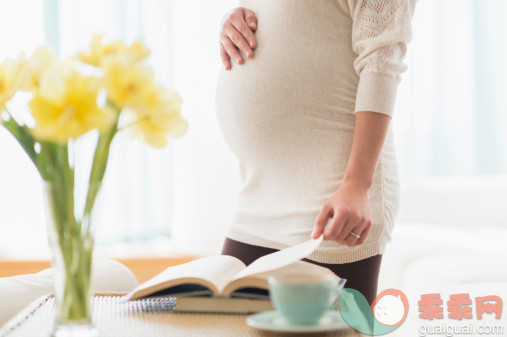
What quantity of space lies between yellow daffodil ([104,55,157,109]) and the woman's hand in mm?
560

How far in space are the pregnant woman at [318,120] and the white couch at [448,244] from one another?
1.15 feet

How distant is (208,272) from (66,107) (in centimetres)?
34

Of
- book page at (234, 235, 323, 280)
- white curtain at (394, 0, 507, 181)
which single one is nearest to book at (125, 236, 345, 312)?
book page at (234, 235, 323, 280)

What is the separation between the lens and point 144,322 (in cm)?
76

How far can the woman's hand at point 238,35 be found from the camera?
116 centimetres

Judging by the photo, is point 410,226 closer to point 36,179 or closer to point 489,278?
point 489,278

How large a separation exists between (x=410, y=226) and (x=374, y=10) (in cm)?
163

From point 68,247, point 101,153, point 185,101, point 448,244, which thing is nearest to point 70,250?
point 68,247

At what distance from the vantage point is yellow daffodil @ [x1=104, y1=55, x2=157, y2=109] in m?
0.60

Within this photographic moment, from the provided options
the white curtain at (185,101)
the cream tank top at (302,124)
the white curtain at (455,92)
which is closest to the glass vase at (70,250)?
the cream tank top at (302,124)

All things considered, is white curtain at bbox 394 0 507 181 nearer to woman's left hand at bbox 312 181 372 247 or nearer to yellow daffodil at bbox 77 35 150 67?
woman's left hand at bbox 312 181 372 247

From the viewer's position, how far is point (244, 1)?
1253 mm

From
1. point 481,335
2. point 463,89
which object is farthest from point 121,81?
point 463,89

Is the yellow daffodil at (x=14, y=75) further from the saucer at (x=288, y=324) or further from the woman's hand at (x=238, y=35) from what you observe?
the woman's hand at (x=238, y=35)
